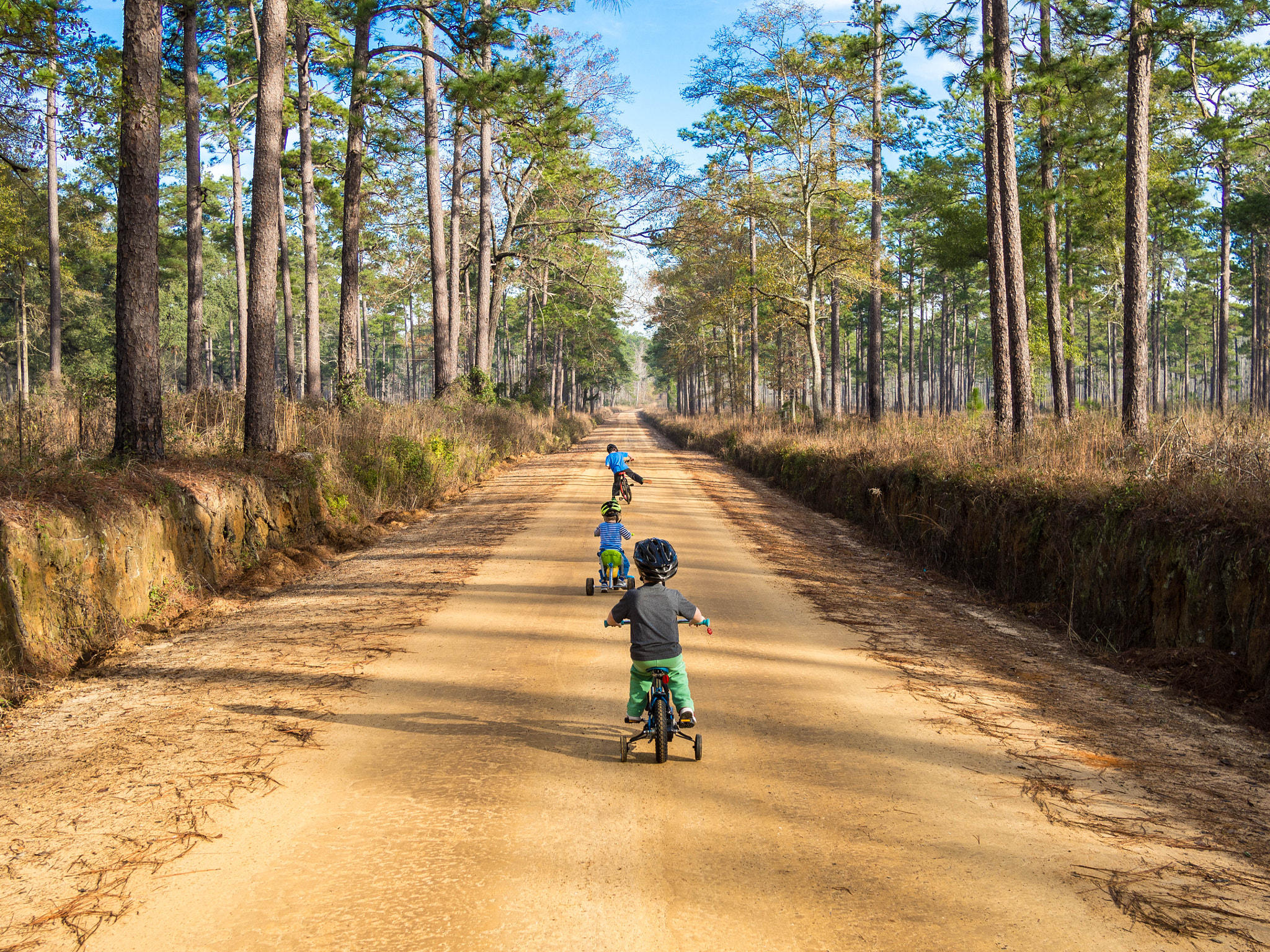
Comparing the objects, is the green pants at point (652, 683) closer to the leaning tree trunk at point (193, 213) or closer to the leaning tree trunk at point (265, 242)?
the leaning tree trunk at point (265, 242)

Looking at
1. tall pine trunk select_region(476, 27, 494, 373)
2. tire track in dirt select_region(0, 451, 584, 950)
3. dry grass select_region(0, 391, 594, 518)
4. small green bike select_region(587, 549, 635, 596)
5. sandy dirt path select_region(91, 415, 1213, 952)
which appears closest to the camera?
sandy dirt path select_region(91, 415, 1213, 952)

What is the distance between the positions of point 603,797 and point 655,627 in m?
1.02

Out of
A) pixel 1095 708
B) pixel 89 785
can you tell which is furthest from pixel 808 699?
pixel 89 785

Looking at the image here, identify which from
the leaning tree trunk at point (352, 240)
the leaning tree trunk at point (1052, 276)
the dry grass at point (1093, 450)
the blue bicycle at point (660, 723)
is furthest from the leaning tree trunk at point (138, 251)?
the leaning tree trunk at point (1052, 276)

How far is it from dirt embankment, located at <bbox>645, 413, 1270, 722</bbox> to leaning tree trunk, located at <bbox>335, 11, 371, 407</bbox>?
12.3 meters

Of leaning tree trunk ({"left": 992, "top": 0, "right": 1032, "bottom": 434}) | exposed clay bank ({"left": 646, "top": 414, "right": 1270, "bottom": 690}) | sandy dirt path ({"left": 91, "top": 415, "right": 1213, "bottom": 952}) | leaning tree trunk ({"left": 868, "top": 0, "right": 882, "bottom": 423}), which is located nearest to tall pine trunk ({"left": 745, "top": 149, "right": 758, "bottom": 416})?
leaning tree trunk ({"left": 868, "top": 0, "right": 882, "bottom": 423})

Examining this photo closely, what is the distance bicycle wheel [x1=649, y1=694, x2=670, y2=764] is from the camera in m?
4.44

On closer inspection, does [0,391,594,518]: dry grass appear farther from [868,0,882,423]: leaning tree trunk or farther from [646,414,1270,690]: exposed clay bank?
[868,0,882,423]: leaning tree trunk

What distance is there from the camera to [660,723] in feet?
14.7

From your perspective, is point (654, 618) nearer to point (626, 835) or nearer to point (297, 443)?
point (626, 835)

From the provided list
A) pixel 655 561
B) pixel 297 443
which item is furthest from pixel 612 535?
pixel 297 443

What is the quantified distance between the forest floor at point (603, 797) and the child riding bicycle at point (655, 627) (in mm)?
350

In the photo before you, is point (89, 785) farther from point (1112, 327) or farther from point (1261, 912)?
point (1112, 327)

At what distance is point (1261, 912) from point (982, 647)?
158 inches
